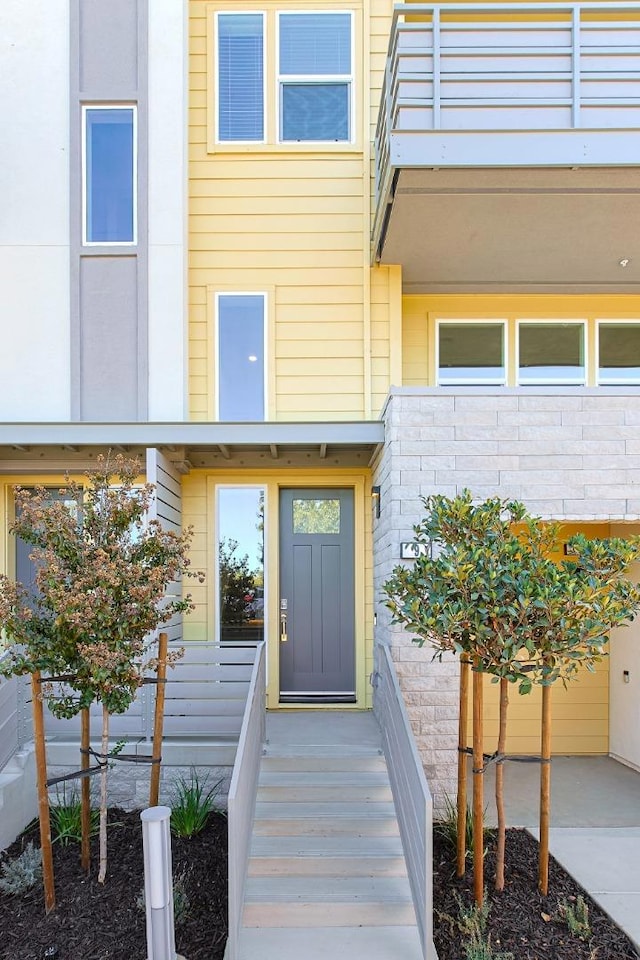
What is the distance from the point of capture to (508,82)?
16.8ft

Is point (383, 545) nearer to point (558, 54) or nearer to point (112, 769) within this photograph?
point (112, 769)

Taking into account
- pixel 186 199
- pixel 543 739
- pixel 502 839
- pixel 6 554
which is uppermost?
pixel 186 199

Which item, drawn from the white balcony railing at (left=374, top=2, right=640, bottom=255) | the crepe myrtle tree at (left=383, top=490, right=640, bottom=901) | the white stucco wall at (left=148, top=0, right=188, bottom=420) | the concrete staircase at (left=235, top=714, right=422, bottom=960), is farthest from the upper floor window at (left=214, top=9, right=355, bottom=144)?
the concrete staircase at (left=235, top=714, right=422, bottom=960)

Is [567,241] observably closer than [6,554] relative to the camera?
Yes

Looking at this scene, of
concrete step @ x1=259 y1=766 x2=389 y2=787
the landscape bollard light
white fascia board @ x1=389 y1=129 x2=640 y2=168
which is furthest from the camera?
white fascia board @ x1=389 y1=129 x2=640 y2=168

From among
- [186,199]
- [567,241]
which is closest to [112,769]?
[186,199]

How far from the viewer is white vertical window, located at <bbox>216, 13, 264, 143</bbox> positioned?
6.56m

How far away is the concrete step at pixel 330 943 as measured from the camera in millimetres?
3301

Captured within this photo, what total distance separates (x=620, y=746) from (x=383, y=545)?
342cm

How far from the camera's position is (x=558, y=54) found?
201 inches

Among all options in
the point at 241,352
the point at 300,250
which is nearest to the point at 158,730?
the point at 241,352

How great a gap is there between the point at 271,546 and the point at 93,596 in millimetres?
3042

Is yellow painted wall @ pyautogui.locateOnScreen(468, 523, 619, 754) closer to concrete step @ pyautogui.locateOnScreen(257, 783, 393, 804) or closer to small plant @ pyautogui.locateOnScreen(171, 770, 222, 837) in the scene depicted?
concrete step @ pyautogui.locateOnScreen(257, 783, 393, 804)

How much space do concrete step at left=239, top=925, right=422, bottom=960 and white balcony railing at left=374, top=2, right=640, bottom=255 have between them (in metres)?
5.22
